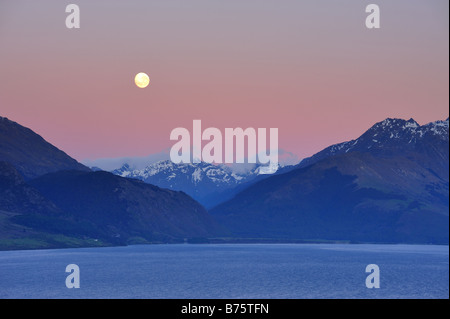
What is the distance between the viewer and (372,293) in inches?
7628

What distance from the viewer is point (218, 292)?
7648 inches

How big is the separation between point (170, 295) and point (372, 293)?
183 ft
